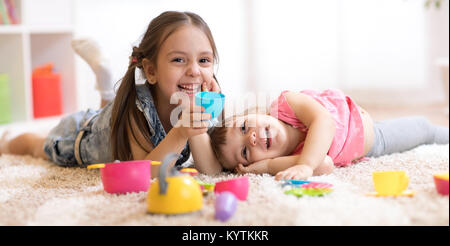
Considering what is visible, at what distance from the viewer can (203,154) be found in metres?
1.49

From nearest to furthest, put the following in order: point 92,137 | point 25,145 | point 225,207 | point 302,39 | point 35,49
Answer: point 225,207
point 92,137
point 25,145
point 35,49
point 302,39

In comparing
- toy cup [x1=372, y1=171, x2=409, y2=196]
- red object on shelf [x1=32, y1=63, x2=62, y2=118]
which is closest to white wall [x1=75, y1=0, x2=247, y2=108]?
red object on shelf [x1=32, y1=63, x2=62, y2=118]

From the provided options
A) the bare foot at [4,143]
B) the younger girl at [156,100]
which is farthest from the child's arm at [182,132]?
the bare foot at [4,143]

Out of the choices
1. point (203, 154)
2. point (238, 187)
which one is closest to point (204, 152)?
point (203, 154)

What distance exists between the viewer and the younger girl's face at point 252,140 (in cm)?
145

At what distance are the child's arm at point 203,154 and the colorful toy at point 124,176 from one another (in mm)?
261

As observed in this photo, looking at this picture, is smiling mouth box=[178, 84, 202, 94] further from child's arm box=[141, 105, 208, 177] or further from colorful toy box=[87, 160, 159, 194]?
colorful toy box=[87, 160, 159, 194]

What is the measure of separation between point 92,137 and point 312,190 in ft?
2.58

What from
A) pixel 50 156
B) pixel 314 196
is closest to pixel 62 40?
pixel 50 156

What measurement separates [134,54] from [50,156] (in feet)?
1.52

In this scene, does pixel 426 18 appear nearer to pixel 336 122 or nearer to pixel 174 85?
pixel 336 122

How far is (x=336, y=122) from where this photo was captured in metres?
1.55

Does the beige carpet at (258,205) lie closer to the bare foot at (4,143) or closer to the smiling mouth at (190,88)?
the smiling mouth at (190,88)

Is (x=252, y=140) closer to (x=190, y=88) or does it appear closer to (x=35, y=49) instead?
(x=190, y=88)
